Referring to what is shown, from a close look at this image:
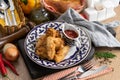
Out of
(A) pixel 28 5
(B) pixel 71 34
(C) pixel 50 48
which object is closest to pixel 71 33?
(B) pixel 71 34

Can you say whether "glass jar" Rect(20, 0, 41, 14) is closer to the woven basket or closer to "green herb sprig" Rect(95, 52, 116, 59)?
the woven basket

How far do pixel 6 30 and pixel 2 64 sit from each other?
0.43 ft

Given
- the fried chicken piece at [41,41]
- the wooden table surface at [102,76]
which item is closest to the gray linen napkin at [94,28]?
the wooden table surface at [102,76]

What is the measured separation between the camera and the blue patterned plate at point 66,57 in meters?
0.85

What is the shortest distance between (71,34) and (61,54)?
0.28ft

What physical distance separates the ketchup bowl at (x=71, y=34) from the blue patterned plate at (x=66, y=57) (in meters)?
0.02

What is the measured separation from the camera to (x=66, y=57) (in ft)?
2.89

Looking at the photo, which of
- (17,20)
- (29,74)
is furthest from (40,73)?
(17,20)

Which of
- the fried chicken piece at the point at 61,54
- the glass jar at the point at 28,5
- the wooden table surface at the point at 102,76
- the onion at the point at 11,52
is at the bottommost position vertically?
the wooden table surface at the point at 102,76

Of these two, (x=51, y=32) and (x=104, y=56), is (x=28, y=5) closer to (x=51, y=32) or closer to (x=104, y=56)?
(x=51, y=32)

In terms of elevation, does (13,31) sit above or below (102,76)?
above

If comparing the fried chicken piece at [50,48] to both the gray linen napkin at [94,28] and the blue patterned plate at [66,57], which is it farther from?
the gray linen napkin at [94,28]

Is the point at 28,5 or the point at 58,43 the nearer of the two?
the point at 58,43

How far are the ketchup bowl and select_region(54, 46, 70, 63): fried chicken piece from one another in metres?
0.03
